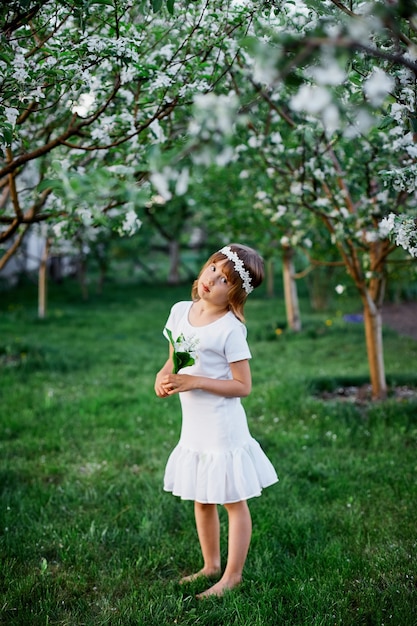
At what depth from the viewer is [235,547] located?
116 inches

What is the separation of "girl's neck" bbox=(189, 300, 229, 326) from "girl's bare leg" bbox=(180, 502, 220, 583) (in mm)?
929

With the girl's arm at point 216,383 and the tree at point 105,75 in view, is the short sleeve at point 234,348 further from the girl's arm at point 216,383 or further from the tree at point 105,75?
the tree at point 105,75

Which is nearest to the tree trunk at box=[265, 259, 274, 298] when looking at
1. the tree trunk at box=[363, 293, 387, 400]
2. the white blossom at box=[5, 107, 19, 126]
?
the tree trunk at box=[363, 293, 387, 400]

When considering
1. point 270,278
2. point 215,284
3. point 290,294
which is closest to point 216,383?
point 215,284

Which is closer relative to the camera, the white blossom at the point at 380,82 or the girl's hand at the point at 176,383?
the white blossom at the point at 380,82

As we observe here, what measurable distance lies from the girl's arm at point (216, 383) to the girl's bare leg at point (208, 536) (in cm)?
64

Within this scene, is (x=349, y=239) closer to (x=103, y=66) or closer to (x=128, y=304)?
(x=103, y=66)

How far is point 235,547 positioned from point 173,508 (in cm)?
102

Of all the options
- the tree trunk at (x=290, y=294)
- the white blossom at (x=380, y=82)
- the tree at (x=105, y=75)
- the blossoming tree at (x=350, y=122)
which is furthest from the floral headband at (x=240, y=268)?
the tree trunk at (x=290, y=294)

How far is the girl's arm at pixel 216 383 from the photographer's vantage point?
9.16 ft

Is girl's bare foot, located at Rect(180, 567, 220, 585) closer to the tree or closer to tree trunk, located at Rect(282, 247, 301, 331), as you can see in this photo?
the tree

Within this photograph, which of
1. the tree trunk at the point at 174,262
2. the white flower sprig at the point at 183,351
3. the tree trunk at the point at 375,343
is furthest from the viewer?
the tree trunk at the point at 174,262

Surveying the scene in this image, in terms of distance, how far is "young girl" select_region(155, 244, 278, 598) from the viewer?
2852 mm

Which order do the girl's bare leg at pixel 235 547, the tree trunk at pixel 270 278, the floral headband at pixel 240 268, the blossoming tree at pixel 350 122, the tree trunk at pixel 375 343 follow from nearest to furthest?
the blossoming tree at pixel 350 122 < the floral headband at pixel 240 268 < the girl's bare leg at pixel 235 547 < the tree trunk at pixel 375 343 < the tree trunk at pixel 270 278
